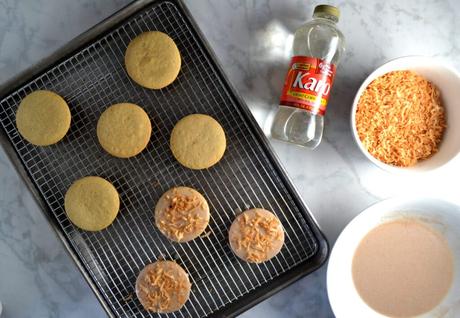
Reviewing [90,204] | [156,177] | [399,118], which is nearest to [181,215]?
[156,177]

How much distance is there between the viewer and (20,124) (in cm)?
138

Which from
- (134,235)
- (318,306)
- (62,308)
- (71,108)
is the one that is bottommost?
(318,306)

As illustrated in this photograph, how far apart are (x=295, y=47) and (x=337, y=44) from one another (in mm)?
121

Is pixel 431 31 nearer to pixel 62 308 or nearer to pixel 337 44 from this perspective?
pixel 337 44

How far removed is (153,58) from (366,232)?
784mm

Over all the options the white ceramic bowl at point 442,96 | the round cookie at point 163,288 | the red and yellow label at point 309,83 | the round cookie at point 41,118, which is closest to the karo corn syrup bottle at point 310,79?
the red and yellow label at point 309,83

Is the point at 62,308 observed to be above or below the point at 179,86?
below

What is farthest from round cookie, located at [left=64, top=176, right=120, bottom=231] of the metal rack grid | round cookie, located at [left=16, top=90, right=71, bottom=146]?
round cookie, located at [left=16, top=90, right=71, bottom=146]

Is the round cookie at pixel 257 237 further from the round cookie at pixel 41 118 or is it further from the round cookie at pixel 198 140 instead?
the round cookie at pixel 41 118

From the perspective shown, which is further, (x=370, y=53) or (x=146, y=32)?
(x=370, y=53)

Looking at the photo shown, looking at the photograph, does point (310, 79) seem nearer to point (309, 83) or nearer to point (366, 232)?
point (309, 83)

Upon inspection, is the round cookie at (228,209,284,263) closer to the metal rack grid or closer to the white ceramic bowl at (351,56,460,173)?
the metal rack grid

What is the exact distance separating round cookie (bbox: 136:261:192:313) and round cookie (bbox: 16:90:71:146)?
47 cm

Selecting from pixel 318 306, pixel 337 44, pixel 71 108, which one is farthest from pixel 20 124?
pixel 318 306
